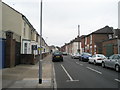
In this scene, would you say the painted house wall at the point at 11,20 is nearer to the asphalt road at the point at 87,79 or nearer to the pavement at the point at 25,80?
→ the pavement at the point at 25,80

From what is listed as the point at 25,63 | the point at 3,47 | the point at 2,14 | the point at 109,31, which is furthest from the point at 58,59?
the point at 109,31

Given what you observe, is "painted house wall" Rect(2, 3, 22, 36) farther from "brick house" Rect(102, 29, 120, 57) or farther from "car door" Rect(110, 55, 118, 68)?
"brick house" Rect(102, 29, 120, 57)

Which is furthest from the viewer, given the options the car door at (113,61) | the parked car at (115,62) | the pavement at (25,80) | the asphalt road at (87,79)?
the car door at (113,61)

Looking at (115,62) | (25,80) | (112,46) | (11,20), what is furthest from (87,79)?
(112,46)

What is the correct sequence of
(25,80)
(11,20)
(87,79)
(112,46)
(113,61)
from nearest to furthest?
(25,80) → (87,79) → (113,61) → (11,20) → (112,46)

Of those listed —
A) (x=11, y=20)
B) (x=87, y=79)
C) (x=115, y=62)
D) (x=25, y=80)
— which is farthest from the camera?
(x=11, y=20)

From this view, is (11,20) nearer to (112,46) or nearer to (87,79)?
(87,79)

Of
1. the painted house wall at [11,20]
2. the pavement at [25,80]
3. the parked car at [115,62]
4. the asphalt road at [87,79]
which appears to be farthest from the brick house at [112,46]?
the pavement at [25,80]

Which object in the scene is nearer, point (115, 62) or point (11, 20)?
point (115, 62)

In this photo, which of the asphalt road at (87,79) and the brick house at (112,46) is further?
the brick house at (112,46)

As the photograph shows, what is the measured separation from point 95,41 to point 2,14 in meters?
27.8

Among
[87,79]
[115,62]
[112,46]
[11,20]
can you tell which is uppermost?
[11,20]

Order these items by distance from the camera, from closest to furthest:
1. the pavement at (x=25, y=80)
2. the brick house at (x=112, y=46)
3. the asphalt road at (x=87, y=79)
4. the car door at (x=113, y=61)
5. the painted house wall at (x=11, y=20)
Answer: the pavement at (x=25, y=80), the asphalt road at (x=87, y=79), the car door at (x=113, y=61), the painted house wall at (x=11, y=20), the brick house at (x=112, y=46)

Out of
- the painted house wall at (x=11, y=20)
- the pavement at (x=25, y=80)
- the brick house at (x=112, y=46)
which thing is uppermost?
the painted house wall at (x=11, y=20)
